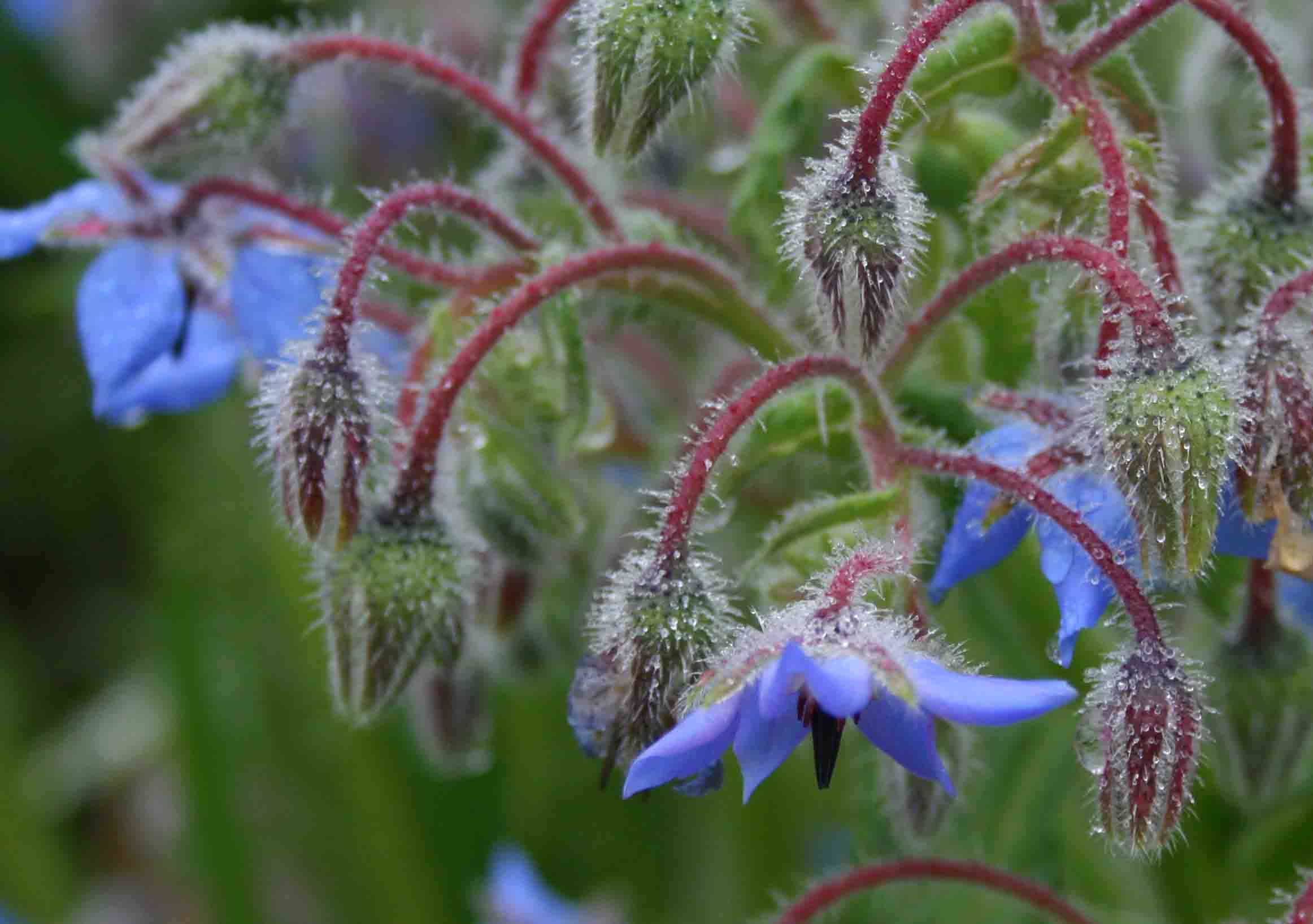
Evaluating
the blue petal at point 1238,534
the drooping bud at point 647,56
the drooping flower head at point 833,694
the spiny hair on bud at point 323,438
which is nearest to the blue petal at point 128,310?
the spiny hair on bud at point 323,438

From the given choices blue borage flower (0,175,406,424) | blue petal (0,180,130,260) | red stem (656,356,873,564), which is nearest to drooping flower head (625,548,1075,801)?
red stem (656,356,873,564)

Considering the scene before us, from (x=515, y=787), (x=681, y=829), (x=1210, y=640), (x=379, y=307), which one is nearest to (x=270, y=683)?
(x=515, y=787)

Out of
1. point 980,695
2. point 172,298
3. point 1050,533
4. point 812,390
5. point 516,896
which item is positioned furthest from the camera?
point 516,896

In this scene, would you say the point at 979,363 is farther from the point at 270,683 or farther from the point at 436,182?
the point at 270,683

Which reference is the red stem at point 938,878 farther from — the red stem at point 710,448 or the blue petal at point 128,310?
the blue petal at point 128,310

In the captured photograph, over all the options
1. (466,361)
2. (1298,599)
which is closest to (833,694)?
(466,361)

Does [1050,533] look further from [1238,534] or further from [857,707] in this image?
[857,707]
